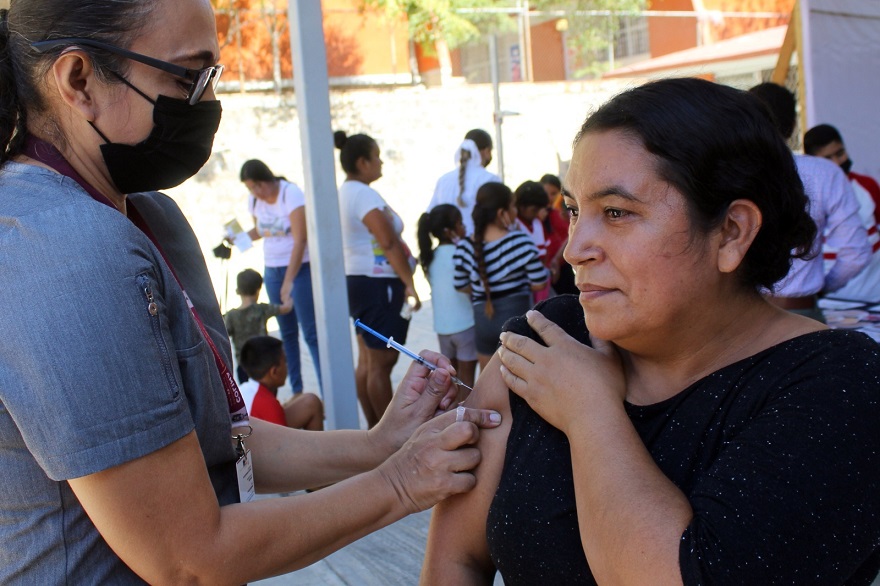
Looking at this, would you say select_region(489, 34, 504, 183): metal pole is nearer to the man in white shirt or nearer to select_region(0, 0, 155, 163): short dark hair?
the man in white shirt

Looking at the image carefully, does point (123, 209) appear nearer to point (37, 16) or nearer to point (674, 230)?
point (37, 16)

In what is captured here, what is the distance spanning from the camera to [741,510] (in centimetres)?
118

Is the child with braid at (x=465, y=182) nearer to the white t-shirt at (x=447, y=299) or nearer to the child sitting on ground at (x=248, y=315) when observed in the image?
the white t-shirt at (x=447, y=299)

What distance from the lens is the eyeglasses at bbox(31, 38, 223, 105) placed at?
1340mm

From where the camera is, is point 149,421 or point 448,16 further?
point 448,16

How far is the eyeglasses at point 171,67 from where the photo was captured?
4.40 ft

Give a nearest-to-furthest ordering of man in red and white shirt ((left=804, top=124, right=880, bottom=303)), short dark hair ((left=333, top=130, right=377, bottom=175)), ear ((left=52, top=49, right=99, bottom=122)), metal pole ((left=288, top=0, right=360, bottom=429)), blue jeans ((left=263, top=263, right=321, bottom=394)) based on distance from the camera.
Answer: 1. ear ((left=52, top=49, right=99, bottom=122))
2. metal pole ((left=288, top=0, right=360, bottom=429))
3. man in red and white shirt ((left=804, top=124, right=880, bottom=303))
4. short dark hair ((left=333, top=130, right=377, bottom=175))
5. blue jeans ((left=263, top=263, right=321, bottom=394))

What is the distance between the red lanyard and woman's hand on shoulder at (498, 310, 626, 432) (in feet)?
1.80

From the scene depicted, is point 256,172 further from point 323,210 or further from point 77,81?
point 77,81

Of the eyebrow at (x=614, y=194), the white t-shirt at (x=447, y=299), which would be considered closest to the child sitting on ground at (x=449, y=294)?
the white t-shirt at (x=447, y=299)

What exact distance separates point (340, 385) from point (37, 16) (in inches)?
126

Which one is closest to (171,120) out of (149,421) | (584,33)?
(149,421)

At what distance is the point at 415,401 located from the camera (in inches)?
78.9

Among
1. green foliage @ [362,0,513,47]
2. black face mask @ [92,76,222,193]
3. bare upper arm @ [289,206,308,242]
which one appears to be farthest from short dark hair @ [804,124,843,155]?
green foliage @ [362,0,513,47]
